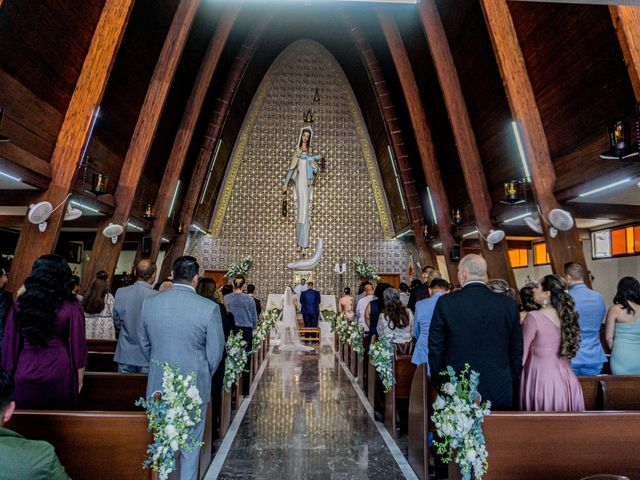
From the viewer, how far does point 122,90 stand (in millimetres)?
9508

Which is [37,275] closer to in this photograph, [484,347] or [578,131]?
[484,347]

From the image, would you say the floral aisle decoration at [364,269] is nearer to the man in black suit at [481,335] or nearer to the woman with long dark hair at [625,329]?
the woman with long dark hair at [625,329]

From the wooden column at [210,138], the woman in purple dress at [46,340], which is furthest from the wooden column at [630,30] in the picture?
the wooden column at [210,138]

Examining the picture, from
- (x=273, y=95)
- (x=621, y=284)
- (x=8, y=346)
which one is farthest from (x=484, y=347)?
(x=273, y=95)

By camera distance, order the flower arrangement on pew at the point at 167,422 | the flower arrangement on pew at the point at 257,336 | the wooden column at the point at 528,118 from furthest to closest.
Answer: the wooden column at the point at 528,118 < the flower arrangement on pew at the point at 257,336 < the flower arrangement on pew at the point at 167,422

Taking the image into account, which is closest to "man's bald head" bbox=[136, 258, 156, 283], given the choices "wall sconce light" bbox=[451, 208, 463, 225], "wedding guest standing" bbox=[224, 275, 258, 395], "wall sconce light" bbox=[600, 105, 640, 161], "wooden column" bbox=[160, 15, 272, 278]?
"wedding guest standing" bbox=[224, 275, 258, 395]

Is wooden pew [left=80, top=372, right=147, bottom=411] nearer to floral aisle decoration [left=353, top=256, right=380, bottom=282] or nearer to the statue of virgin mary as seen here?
the statue of virgin mary

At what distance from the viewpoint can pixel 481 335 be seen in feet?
10.6

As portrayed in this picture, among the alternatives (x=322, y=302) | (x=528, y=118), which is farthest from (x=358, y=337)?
(x=322, y=302)

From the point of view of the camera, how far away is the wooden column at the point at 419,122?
496 inches

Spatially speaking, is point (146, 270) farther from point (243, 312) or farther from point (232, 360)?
point (243, 312)

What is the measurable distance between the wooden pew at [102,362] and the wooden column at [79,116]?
2.69m

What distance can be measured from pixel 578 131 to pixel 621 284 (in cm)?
413

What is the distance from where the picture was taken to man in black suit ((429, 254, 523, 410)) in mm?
3229
